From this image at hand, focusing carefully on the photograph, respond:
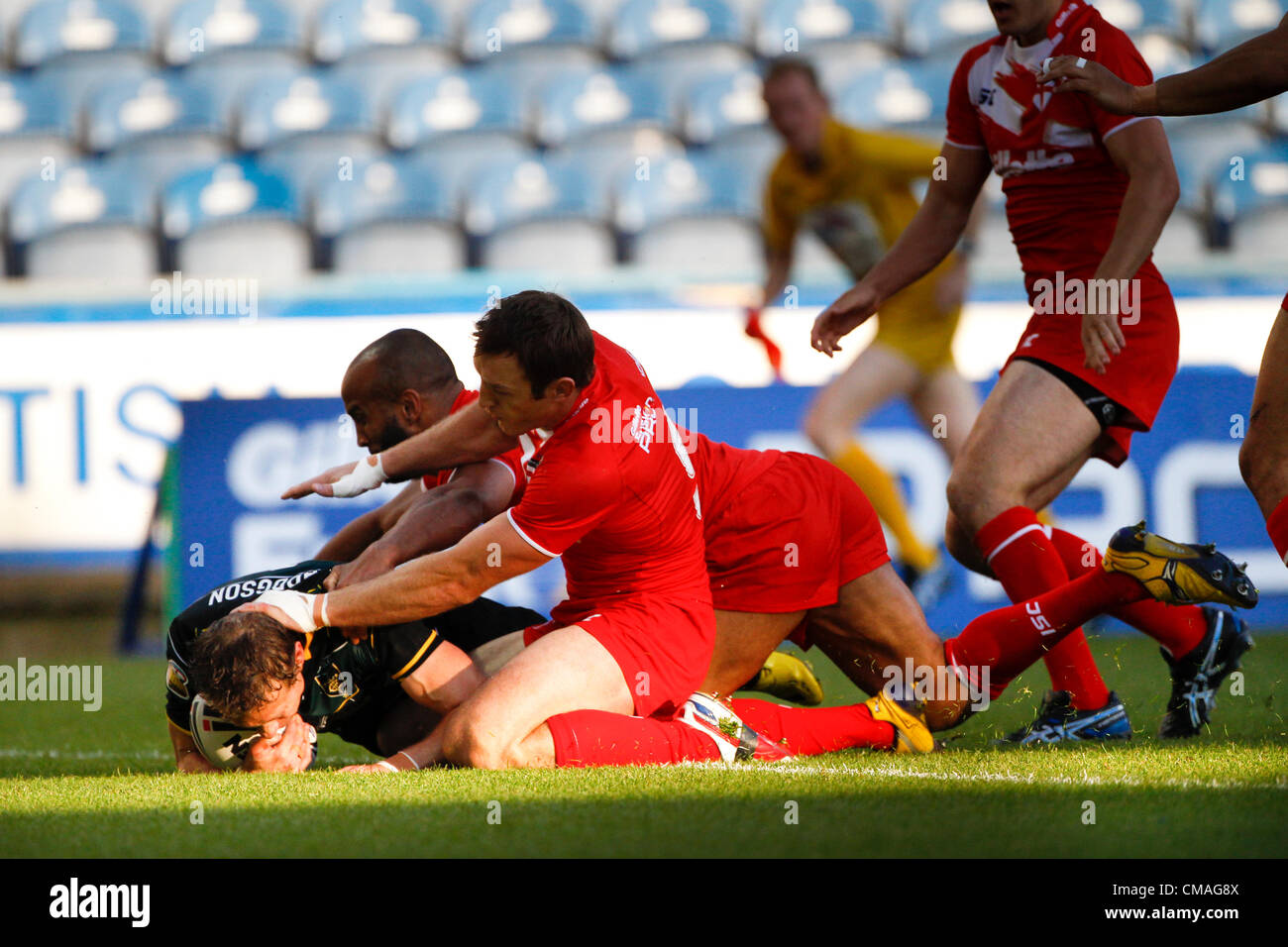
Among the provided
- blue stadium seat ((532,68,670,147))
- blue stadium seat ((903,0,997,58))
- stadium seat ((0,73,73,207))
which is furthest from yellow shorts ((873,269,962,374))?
stadium seat ((0,73,73,207))

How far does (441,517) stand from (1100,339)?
5.47 feet

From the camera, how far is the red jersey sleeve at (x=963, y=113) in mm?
3893

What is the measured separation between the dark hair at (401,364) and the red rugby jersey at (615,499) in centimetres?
60

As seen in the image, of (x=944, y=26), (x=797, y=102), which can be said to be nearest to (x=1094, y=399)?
(x=797, y=102)

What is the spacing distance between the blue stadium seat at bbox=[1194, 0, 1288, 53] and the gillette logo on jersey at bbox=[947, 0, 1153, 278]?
6522mm

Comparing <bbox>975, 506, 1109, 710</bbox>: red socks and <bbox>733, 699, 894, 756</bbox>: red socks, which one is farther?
<bbox>975, 506, 1109, 710</bbox>: red socks

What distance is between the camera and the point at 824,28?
10086mm

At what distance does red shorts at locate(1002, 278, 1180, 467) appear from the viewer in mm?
3574

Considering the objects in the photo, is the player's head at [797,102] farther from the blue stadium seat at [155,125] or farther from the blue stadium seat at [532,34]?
the blue stadium seat at [155,125]

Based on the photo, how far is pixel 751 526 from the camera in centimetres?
369

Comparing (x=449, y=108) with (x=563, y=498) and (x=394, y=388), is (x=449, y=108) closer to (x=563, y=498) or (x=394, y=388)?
(x=394, y=388)

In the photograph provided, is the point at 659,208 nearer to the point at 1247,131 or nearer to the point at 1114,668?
the point at 1247,131

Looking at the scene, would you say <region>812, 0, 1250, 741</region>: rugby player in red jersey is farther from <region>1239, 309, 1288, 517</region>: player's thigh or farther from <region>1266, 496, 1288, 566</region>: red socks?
<region>1266, 496, 1288, 566</region>: red socks

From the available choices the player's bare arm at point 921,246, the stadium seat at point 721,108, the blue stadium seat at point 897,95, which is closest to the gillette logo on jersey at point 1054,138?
the player's bare arm at point 921,246
